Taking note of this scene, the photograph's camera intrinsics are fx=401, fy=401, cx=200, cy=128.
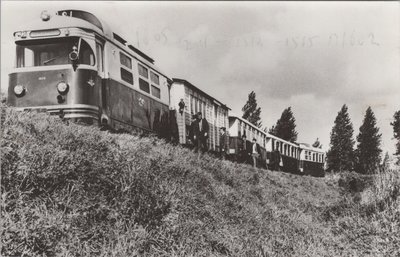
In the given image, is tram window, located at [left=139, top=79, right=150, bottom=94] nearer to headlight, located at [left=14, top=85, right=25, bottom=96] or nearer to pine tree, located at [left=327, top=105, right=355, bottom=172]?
headlight, located at [left=14, top=85, right=25, bottom=96]

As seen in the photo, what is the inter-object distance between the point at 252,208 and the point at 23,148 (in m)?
4.71

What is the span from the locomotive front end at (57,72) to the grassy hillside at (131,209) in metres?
1.68

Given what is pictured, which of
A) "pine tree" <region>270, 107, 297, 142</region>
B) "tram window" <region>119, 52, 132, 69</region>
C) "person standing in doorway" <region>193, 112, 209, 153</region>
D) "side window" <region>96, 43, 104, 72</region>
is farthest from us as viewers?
"pine tree" <region>270, 107, 297, 142</region>

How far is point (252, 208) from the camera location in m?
7.83

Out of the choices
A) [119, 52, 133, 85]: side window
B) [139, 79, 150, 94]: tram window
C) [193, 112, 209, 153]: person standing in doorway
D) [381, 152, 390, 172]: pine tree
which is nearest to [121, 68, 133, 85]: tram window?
[119, 52, 133, 85]: side window

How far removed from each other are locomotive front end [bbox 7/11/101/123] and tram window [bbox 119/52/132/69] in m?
1.22

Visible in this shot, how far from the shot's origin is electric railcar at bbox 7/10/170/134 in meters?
8.12

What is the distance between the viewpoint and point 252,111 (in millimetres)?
36531

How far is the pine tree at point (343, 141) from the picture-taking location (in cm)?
3747

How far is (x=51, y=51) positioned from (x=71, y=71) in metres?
0.71

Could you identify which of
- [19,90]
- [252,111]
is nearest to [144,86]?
[19,90]

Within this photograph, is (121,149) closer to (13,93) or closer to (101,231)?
(101,231)

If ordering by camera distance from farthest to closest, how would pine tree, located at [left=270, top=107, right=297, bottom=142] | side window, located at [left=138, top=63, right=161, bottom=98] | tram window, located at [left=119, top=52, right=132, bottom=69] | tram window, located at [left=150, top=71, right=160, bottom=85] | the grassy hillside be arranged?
pine tree, located at [left=270, top=107, right=297, bottom=142]
tram window, located at [left=150, top=71, right=160, bottom=85]
side window, located at [left=138, top=63, right=161, bottom=98]
tram window, located at [left=119, top=52, right=132, bottom=69]
the grassy hillside

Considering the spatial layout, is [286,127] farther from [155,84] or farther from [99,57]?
[99,57]
